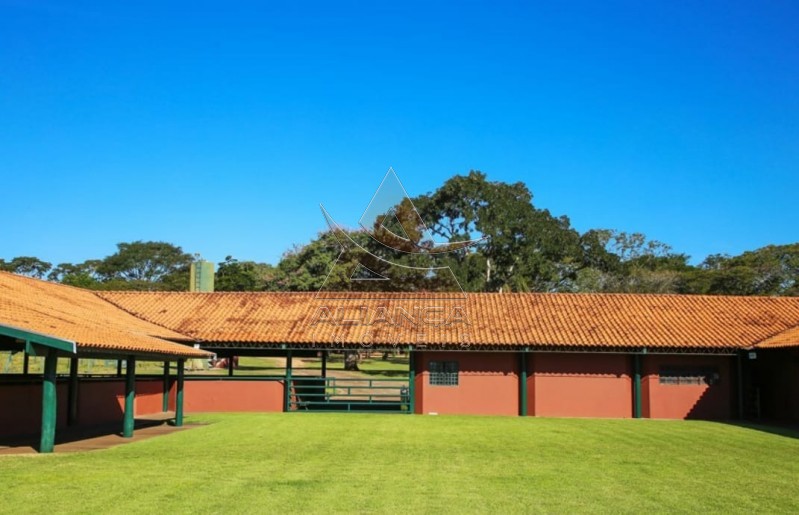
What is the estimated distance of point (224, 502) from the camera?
30.0 ft

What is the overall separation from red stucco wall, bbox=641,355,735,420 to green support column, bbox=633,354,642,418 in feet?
0.49

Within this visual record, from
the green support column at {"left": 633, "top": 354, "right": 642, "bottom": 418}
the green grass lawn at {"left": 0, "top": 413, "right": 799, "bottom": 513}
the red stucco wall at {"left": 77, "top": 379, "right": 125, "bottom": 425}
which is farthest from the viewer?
the green support column at {"left": 633, "top": 354, "right": 642, "bottom": 418}

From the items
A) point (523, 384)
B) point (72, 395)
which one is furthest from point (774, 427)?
point (72, 395)

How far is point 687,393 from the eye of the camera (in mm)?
23828

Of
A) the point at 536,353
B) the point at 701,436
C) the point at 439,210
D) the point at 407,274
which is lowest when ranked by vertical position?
the point at 701,436

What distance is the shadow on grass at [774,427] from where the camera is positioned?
735 inches

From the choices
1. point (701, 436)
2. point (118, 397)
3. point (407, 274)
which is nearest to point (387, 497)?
point (701, 436)

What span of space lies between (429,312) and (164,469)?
1546 centimetres

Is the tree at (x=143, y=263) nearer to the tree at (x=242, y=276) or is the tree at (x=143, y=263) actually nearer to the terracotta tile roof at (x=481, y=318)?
the tree at (x=242, y=276)

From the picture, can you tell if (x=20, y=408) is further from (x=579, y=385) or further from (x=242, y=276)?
(x=242, y=276)

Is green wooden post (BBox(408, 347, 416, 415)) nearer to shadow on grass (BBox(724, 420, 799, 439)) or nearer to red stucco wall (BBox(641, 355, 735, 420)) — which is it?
red stucco wall (BBox(641, 355, 735, 420))

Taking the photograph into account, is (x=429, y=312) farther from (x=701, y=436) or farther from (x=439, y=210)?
(x=439, y=210)

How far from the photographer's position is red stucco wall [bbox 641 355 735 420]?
23.7m

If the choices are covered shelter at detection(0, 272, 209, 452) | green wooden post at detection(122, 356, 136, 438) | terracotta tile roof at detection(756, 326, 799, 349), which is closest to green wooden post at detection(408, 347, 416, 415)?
covered shelter at detection(0, 272, 209, 452)
